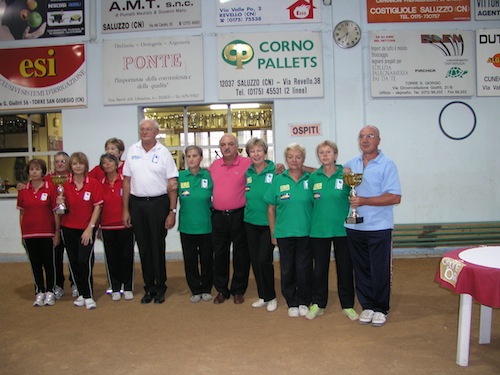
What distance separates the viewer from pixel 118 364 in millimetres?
2781

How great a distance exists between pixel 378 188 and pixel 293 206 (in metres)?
0.68

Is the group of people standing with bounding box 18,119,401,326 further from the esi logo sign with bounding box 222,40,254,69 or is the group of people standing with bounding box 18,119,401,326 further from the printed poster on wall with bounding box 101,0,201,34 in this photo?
the printed poster on wall with bounding box 101,0,201,34

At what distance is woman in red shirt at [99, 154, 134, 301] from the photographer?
4145mm

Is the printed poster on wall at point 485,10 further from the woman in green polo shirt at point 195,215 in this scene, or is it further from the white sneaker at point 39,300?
the white sneaker at point 39,300

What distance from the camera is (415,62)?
246 inches

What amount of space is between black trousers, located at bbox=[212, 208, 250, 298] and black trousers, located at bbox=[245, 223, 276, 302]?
118 millimetres

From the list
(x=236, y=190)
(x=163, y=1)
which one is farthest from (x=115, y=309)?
(x=163, y=1)

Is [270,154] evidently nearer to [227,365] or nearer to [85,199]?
[85,199]

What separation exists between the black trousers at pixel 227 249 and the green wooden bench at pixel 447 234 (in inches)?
123

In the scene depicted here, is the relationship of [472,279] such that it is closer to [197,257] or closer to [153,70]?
[197,257]

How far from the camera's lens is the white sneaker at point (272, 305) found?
3.82m

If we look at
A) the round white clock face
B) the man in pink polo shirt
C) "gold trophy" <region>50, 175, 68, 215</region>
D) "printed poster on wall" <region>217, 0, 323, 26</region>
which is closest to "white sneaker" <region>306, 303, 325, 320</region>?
the man in pink polo shirt

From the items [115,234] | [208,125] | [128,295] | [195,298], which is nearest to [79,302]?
[128,295]

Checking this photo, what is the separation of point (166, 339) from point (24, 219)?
6.36 ft
